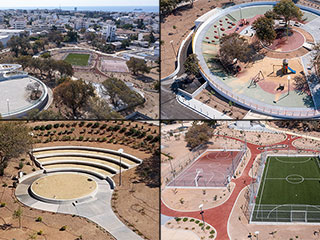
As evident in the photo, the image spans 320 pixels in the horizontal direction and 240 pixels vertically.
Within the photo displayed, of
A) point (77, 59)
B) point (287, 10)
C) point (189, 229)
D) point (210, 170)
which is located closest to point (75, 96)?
point (210, 170)

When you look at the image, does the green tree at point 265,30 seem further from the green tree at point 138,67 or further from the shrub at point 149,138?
the green tree at point 138,67

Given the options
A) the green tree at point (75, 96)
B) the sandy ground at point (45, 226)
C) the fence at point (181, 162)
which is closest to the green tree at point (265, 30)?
the fence at point (181, 162)

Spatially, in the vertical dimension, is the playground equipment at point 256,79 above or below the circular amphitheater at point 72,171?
above

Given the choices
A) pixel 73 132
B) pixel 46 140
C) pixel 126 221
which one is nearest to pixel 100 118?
pixel 73 132

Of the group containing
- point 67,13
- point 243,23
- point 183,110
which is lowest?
point 67,13

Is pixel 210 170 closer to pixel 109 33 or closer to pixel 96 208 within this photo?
pixel 96 208

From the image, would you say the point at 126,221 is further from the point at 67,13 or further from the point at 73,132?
the point at 67,13
